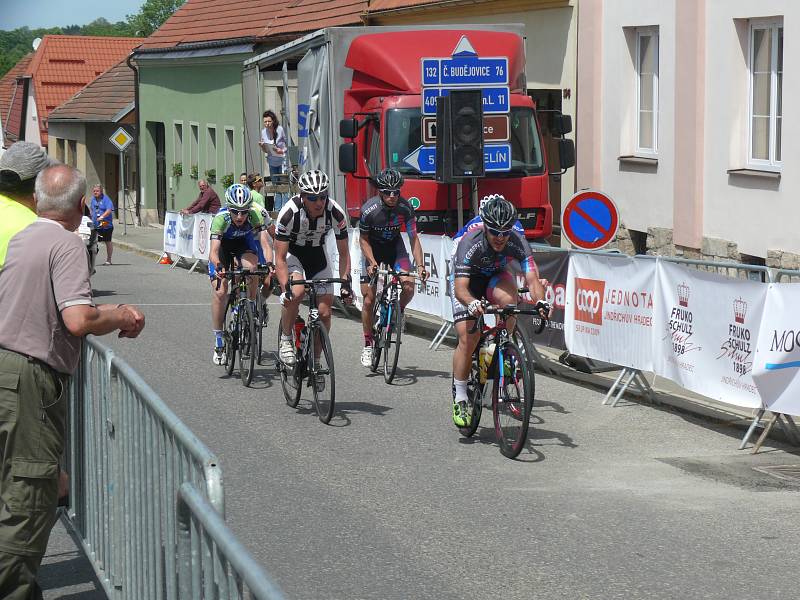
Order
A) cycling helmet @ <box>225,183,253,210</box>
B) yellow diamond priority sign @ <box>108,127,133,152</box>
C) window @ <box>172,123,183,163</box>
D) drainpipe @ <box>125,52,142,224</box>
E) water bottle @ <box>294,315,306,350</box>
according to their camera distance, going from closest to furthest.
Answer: water bottle @ <box>294,315,306,350</box> → cycling helmet @ <box>225,183,253,210</box> → yellow diamond priority sign @ <box>108,127,133,152</box> → window @ <box>172,123,183,163</box> → drainpipe @ <box>125,52,142,224</box>

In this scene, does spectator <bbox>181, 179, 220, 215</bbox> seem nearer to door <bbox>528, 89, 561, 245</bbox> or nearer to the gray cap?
door <bbox>528, 89, 561, 245</bbox>

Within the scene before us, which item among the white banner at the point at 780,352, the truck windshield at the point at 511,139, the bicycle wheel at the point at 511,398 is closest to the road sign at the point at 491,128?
the truck windshield at the point at 511,139

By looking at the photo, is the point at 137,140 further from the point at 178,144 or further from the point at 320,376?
the point at 320,376

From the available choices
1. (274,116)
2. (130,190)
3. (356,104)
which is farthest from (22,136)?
(356,104)

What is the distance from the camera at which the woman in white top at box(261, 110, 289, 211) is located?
76.8 feet

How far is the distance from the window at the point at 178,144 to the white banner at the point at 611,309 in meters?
35.1

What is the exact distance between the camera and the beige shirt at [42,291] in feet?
16.4

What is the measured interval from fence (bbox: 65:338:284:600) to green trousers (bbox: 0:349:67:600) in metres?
0.30

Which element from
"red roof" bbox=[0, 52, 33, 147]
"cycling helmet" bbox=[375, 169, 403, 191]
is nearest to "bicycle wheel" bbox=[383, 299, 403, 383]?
"cycling helmet" bbox=[375, 169, 403, 191]

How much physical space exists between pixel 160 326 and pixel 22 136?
71112mm

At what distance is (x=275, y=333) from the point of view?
16547 mm

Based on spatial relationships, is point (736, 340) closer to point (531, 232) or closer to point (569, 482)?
point (569, 482)

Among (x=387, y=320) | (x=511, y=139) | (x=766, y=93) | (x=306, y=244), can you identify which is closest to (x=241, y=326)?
(x=387, y=320)

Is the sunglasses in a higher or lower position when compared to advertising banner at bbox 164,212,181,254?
higher
